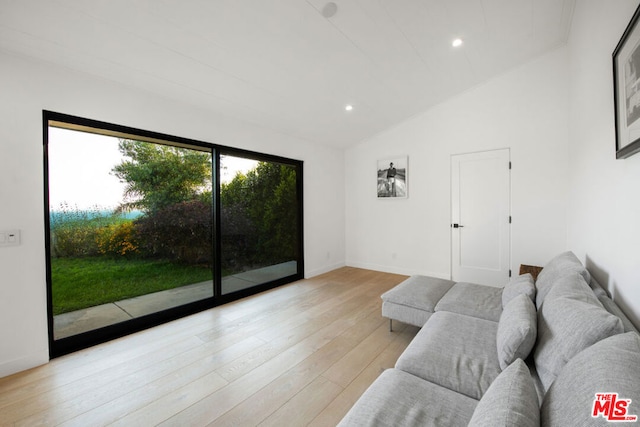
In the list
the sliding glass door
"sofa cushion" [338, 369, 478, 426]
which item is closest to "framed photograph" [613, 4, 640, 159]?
"sofa cushion" [338, 369, 478, 426]

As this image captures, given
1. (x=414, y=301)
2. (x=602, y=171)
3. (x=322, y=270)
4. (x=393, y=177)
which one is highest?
(x=393, y=177)

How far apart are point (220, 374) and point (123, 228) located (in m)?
1.86

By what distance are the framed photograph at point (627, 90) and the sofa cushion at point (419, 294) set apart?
168 cm

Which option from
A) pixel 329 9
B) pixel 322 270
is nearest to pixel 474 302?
pixel 329 9

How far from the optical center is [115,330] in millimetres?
2709

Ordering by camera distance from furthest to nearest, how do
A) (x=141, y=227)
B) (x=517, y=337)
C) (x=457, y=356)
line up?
(x=141, y=227) < (x=457, y=356) < (x=517, y=337)

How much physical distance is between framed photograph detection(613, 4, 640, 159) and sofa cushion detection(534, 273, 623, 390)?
79 centimetres

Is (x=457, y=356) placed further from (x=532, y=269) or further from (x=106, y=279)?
(x=106, y=279)

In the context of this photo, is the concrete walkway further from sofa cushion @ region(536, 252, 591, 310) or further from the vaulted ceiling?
sofa cushion @ region(536, 252, 591, 310)

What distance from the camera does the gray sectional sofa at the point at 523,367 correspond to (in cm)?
78

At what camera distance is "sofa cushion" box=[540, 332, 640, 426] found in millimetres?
703

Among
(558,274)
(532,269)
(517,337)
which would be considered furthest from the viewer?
(532,269)

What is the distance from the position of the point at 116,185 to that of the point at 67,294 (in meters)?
1.13

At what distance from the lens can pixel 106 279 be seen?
283 cm
